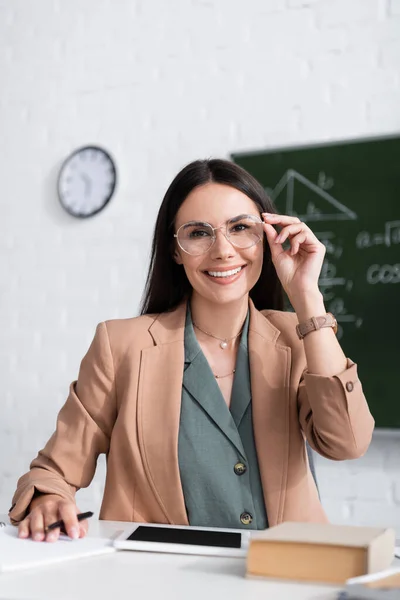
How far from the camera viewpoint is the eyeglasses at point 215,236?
1.52m

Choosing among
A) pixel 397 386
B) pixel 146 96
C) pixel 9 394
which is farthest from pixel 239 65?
pixel 9 394

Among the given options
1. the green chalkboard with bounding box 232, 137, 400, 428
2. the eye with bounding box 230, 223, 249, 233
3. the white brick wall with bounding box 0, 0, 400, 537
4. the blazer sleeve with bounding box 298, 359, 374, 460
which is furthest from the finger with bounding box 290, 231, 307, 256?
the white brick wall with bounding box 0, 0, 400, 537

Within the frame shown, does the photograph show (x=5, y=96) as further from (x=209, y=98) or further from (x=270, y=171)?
(x=270, y=171)

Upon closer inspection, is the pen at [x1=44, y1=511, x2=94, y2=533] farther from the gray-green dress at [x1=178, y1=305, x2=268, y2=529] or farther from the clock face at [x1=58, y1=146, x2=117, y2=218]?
the clock face at [x1=58, y1=146, x2=117, y2=218]

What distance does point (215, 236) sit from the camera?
1.52 metres

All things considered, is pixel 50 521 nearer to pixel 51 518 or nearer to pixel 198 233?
pixel 51 518

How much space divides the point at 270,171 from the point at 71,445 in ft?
5.71

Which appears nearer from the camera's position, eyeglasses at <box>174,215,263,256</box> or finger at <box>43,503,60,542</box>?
finger at <box>43,503,60,542</box>

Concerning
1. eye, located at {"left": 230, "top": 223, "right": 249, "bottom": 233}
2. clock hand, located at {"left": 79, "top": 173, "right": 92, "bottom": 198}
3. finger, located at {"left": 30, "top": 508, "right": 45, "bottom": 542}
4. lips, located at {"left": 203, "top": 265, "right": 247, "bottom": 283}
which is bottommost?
finger, located at {"left": 30, "top": 508, "right": 45, "bottom": 542}

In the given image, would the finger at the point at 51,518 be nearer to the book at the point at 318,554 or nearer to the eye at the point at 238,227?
the book at the point at 318,554

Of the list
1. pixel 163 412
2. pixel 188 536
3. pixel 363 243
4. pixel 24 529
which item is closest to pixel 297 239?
pixel 163 412

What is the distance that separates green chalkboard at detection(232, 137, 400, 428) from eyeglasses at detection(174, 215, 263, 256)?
122 cm

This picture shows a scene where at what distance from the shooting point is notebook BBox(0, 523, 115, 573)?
0.91 metres

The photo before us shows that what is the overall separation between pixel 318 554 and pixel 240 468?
0.59 m
